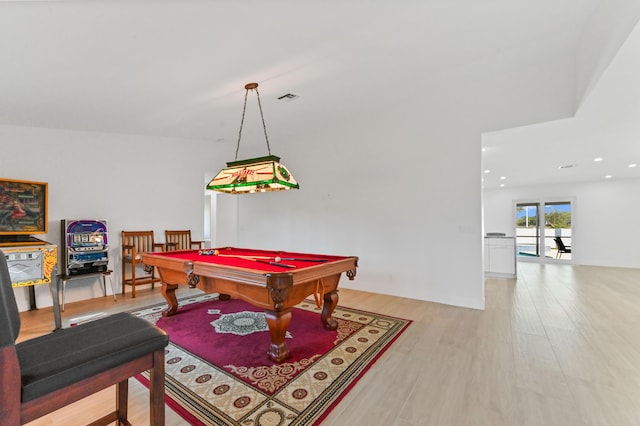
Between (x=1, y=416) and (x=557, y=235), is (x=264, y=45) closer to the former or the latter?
(x=1, y=416)

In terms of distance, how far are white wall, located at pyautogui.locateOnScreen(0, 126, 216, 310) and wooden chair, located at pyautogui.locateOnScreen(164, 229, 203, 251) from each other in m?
0.22

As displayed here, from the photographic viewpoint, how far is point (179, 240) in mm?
5184

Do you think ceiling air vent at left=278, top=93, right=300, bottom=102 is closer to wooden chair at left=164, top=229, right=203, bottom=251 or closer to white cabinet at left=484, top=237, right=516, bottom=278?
wooden chair at left=164, top=229, right=203, bottom=251

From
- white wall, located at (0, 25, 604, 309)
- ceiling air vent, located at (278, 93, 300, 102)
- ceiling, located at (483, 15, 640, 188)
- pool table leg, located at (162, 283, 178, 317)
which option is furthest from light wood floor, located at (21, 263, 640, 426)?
ceiling air vent, located at (278, 93, 300, 102)

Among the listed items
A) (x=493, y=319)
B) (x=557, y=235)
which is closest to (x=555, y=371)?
(x=493, y=319)

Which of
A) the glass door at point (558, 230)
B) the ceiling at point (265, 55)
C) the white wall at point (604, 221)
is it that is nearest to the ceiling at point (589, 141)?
the ceiling at point (265, 55)

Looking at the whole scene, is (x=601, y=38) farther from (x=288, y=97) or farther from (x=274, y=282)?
(x=274, y=282)

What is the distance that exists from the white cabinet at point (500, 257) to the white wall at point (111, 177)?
6339 mm

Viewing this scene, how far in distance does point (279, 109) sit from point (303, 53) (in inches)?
62.4

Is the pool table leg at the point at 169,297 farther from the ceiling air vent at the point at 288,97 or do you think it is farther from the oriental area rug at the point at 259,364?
the ceiling air vent at the point at 288,97

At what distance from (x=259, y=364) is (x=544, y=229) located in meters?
9.71

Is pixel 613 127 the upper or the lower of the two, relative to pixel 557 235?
upper

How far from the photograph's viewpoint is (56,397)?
3.47ft

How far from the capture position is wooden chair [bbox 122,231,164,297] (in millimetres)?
4402
